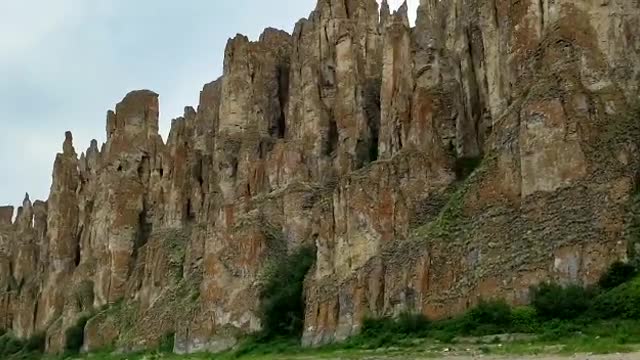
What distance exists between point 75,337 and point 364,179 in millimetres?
44545

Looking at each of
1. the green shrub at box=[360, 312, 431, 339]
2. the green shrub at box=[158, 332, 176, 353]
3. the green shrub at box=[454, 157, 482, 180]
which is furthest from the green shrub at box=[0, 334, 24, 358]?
the green shrub at box=[454, 157, 482, 180]

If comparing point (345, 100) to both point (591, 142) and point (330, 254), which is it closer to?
point (330, 254)

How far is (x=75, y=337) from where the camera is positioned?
9288cm

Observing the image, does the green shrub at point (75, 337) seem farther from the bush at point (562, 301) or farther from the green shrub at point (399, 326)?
the bush at point (562, 301)

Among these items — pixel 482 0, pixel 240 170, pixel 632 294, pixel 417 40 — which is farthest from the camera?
pixel 240 170

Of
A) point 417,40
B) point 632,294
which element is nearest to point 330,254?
point 417,40

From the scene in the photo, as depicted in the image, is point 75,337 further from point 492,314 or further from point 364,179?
point 492,314

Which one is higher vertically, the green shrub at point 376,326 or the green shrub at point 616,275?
the green shrub at point 616,275

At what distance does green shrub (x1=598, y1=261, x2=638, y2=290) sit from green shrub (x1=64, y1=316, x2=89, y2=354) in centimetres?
6081

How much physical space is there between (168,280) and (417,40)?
3201cm

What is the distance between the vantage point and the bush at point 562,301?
139ft

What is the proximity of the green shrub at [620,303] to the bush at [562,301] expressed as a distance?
23.0 inches

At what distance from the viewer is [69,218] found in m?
113

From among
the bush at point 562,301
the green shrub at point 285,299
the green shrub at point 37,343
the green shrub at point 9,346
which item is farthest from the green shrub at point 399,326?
the green shrub at point 9,346
